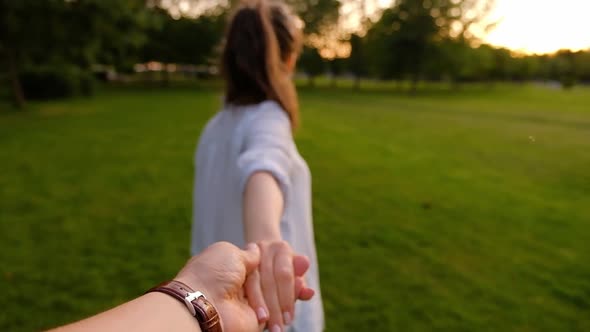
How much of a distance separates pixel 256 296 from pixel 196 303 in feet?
0.75

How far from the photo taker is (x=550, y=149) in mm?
9102

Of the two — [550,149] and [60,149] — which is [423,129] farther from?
[60,149]

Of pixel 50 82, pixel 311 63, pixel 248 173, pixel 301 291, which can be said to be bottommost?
pixel 50 82

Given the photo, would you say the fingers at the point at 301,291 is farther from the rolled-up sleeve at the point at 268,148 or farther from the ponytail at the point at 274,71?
the ponytail at the point at 274,71

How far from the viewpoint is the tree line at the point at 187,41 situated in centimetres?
1588

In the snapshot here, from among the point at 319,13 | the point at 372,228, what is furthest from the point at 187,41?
the point at 372,228

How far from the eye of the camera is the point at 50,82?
23500 mm

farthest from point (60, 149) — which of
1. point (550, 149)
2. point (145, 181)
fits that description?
point (550, 149)

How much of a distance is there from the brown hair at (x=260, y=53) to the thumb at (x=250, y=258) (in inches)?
31.0

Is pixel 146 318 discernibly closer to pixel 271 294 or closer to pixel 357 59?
pixel 271 294

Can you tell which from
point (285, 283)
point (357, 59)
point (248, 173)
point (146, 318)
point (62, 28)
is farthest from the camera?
point (357, 59)

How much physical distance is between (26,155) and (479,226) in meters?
9.21

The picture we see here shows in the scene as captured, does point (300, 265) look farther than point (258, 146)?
No

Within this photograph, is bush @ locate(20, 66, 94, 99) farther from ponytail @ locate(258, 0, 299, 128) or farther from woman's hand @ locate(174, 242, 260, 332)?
woman's hand @ locate(174, 242, 260, 332)
